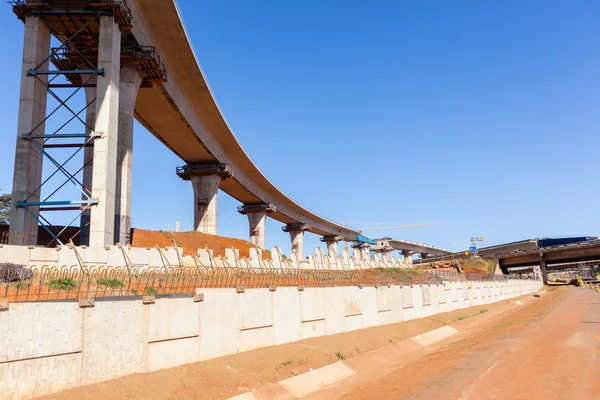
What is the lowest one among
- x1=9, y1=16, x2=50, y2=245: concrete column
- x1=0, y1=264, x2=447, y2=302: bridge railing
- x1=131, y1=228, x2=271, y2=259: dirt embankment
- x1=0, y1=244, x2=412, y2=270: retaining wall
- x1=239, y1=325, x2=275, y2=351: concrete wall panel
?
x1=239, y1=325, x2=275, y2=351: concrete wall panel

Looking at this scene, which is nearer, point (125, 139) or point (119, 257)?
point (119, 257)

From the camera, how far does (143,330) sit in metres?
14.0

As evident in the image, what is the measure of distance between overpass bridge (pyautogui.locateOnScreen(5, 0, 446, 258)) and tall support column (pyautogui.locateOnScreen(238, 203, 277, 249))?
115ft

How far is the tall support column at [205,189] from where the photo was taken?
61.9m

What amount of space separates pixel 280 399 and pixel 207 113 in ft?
134

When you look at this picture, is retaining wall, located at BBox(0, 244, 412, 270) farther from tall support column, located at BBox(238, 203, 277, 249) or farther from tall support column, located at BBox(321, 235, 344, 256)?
tall support column, located at BBox(321, 235, 344, 256)

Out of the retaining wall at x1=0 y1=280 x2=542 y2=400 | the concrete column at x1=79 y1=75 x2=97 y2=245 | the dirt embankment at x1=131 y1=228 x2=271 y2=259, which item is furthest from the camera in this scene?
the dirt embankment at x1=131 y1=228 x2=271 y2=259

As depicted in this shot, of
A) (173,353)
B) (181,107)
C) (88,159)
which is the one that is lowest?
(173,353)

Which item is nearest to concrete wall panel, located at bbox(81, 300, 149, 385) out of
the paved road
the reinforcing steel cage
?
the reinforcing steel cage

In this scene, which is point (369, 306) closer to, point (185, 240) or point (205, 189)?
point (185, 240)

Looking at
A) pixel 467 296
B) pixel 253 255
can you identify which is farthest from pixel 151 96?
pixel 467 296

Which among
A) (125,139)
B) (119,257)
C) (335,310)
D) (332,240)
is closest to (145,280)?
(119,257)

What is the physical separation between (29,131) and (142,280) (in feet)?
49.3

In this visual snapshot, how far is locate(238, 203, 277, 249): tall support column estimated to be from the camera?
87500 mm
